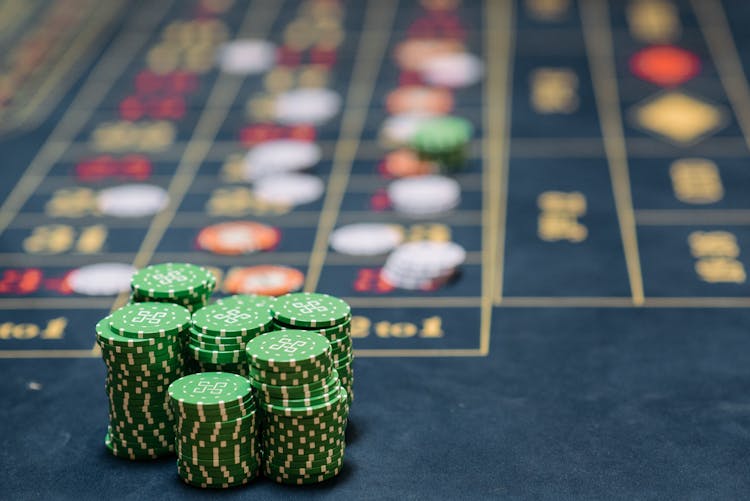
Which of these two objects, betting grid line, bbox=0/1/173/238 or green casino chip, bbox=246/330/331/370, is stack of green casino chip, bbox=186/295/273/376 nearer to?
green casino chip, bbox=246/330/331/370

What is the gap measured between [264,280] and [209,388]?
9.11 feet

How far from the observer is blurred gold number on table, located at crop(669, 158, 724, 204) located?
11.2 meters

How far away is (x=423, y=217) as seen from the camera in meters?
11.0

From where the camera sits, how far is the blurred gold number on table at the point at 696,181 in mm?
11211

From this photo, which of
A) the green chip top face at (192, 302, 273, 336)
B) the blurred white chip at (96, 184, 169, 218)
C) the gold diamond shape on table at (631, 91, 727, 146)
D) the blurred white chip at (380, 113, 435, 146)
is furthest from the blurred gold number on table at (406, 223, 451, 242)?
the green chip top face at (192, 302, 273, 336)

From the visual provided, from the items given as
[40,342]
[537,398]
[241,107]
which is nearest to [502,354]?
[537,398]

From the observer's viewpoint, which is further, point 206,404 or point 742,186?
point 742,186

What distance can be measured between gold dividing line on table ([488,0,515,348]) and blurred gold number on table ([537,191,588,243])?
1.07ft

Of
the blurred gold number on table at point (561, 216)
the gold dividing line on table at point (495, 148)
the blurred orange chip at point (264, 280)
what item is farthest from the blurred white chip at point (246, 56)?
the blurred orange chip at point (264, 280)

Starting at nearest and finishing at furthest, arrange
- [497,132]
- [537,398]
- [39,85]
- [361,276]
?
[537,398], [361,276], [497,132], [39,85]

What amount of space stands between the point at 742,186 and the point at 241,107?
512 centimetres

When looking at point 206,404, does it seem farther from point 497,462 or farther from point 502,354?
point 502,354

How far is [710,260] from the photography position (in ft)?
33.1

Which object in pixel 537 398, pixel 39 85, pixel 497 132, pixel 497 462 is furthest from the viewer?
pixel 39 85
